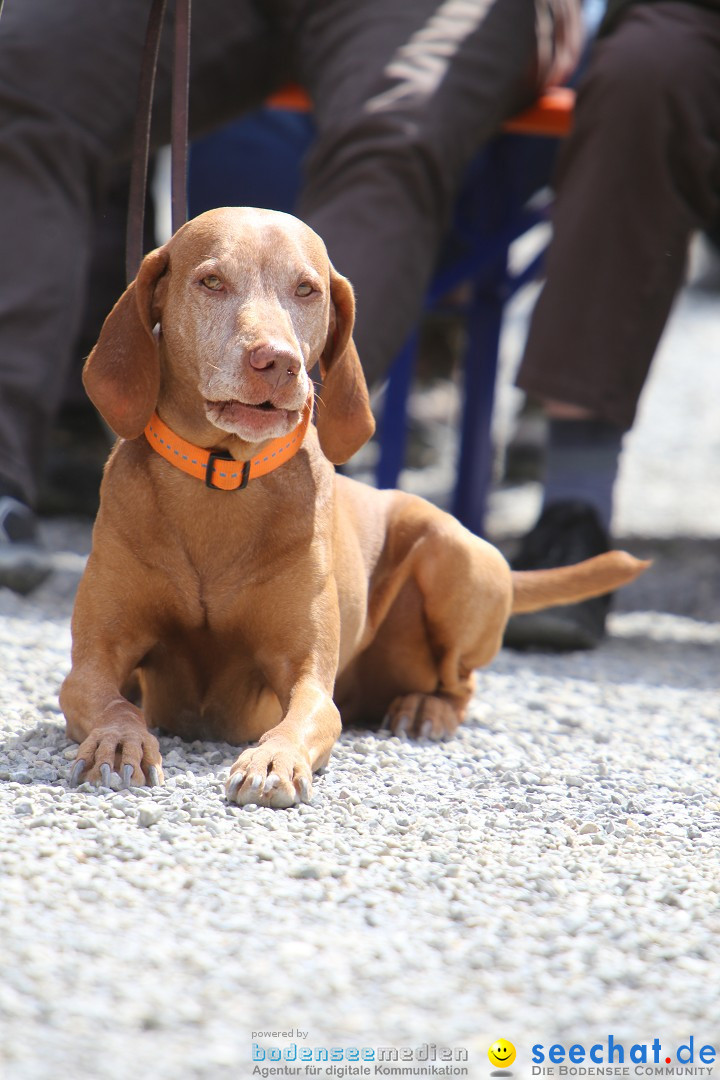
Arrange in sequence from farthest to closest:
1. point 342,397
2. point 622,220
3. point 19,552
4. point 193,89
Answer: point 193,89 < point 622,220 < point 19,552 < point 342,397

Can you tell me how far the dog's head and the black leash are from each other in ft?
0.74

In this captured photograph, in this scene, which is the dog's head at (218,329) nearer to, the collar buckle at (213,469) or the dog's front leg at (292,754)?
the collar buckle at (213,469)

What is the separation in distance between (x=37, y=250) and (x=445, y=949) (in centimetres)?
255

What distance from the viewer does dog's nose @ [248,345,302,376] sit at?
207 cm

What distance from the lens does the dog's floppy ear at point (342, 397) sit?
2471 millimetres

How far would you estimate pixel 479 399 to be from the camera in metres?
5.18

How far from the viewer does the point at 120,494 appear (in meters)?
2.36

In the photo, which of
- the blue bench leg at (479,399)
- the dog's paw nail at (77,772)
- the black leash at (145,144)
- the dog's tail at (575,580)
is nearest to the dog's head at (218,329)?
the black leash at (145,144)

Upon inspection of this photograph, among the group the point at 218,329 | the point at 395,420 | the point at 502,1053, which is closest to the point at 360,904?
the point at 502,1053

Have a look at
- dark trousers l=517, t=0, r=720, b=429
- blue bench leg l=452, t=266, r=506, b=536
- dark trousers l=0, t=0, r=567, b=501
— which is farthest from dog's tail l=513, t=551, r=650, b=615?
blue bench leg l=452, t=266, r=506, b=536

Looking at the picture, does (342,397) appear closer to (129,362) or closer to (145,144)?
(129,362)

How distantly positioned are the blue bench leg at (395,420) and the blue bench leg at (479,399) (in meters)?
0.31

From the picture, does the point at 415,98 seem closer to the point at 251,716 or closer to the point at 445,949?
the point at 251,716

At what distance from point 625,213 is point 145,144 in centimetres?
164
